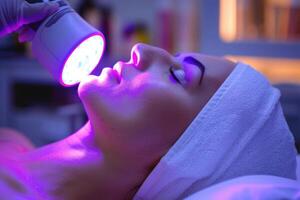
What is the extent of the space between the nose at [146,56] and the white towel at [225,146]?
0.51 feet

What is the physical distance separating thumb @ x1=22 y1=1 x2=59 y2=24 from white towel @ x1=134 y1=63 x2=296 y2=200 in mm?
417

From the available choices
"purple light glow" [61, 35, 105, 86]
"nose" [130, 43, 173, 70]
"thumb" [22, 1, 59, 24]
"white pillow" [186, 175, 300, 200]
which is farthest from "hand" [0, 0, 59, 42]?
"white pillow" [186, 175, 300, 200]

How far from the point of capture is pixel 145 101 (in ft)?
3.21

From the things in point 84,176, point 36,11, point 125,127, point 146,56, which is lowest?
point 84,176

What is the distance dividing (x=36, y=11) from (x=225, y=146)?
522 millimetres

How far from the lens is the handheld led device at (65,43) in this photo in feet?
3.24

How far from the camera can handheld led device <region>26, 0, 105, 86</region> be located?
986 mm

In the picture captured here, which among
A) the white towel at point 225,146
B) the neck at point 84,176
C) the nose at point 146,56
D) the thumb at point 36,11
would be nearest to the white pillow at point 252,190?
the white towel at point 225,146

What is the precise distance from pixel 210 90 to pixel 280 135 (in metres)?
0.19

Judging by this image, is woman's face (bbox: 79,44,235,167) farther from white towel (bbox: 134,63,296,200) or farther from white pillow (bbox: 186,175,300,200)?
white pillow (bbox: 186,175,300,200)

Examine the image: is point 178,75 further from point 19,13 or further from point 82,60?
→ point 19,13

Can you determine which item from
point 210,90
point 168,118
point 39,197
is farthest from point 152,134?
point 39,197

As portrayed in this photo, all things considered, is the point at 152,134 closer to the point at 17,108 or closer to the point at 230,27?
the point at 230,27

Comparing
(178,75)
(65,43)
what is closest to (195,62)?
(178,75)
